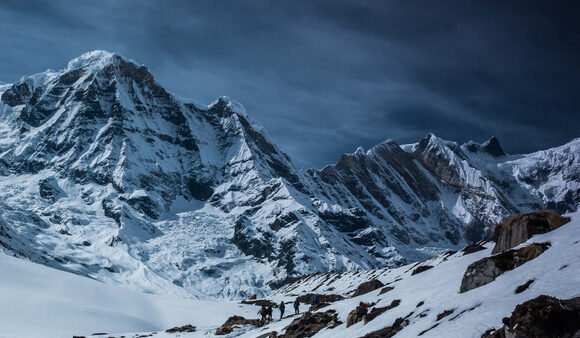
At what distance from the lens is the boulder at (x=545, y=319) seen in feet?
54.8

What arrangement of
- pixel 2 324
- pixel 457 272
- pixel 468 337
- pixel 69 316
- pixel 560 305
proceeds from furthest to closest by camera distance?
1. pixel 69 316
2. pixel 2 324
3. pixel 457 272
4. pixel 468 337
5. pixel 560 305

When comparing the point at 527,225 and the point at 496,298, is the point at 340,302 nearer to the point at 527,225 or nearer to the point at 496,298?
the point at 527,225

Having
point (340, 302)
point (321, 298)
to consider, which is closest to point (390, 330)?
point (340, 302)

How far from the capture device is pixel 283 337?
128ft

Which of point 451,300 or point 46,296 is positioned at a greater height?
point 46,296

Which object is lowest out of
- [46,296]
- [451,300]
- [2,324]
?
[451,300]

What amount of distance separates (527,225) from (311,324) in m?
14.5

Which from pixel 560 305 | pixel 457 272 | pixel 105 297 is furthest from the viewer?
pixel 105 297

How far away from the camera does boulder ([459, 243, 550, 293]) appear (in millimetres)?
27062

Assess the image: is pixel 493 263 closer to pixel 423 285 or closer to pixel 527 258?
pixel 527 258

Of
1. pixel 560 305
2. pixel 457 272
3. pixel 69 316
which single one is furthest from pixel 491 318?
pixel 69 316

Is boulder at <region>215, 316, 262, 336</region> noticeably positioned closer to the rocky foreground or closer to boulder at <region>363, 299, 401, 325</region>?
the rocky foreground

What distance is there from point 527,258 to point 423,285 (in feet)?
31.2

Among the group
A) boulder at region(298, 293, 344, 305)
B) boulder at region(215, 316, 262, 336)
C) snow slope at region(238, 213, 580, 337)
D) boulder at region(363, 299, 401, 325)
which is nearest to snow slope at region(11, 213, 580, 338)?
snow slope at region(238, 213, 580, 337)
